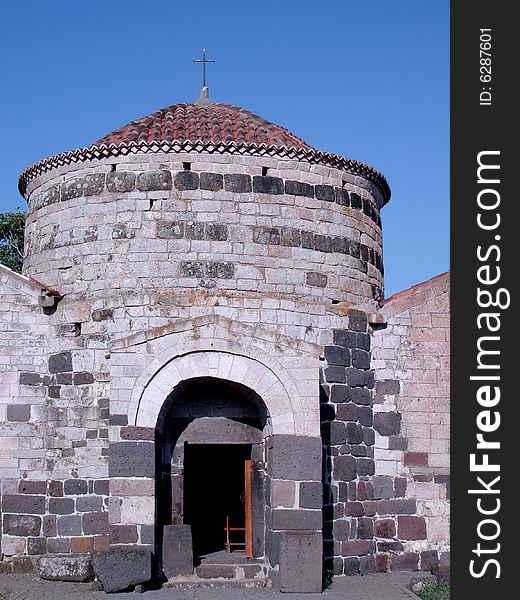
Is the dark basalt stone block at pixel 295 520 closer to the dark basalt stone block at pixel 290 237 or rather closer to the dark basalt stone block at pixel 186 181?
the dark basalt stone block at pixel 290 237

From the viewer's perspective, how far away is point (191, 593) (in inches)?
440

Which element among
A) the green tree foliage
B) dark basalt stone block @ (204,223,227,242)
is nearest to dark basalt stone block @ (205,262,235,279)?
dark basalt stone block @ (204,223,227,242)

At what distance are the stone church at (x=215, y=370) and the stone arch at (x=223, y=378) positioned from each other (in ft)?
0.06

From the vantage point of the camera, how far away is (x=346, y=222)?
13.6 metres

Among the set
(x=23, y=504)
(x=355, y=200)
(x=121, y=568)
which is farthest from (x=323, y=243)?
(x=23, y=504)

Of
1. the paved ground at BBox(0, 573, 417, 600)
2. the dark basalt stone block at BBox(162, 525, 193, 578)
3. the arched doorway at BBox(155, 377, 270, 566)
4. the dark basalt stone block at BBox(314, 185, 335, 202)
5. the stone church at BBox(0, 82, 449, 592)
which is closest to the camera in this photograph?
the paved ground at BBox(0, 573, 417, 600)

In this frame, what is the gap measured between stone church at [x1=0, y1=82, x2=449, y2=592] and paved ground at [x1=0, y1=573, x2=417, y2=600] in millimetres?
205

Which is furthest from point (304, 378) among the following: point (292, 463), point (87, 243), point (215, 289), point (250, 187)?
point (87, 243)

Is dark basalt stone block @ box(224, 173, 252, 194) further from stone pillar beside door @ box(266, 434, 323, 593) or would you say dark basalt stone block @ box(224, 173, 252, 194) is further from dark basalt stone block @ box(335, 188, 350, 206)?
stone pillar beside door @ box(266, 434, 323, 593)

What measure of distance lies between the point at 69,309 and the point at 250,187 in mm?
3013

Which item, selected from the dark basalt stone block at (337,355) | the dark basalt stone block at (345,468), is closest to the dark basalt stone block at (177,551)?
the dark basalt stone block at (345,468)

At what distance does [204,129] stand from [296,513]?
5927mm

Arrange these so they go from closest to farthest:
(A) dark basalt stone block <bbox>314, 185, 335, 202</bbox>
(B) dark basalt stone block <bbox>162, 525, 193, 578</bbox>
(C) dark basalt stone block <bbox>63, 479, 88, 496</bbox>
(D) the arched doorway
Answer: (B) dark basalt stone block <bbox>162, 525, 193, 578</bbox> < (D) the arched doorway < (C) dark basalt stone block <bbox>63, 479, 88, 496</bbox> < (A) dark basalt stone block <bbox>314, 185, 335, 202</bbox>

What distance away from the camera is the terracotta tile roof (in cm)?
1354
